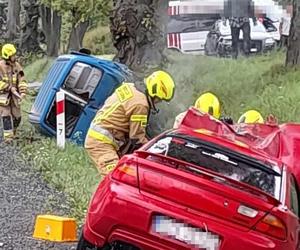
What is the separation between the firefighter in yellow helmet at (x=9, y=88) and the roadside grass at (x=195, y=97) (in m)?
0.37

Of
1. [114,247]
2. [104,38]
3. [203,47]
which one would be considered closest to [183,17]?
[203,47]

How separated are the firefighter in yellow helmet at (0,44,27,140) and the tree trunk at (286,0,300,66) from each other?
526 centimetres

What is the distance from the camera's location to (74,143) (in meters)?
13.2

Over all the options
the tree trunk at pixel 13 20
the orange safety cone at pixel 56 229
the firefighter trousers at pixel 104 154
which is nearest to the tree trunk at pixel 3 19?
the tree trunk at pixel 13 20

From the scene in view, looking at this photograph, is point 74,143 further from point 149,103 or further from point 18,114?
point 149,103

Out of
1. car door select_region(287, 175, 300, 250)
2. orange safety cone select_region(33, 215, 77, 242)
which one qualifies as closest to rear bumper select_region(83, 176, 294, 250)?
car door select_region(287, 175, 300, 250)

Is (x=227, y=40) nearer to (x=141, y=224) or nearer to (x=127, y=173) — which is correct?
(x=127, y=173)

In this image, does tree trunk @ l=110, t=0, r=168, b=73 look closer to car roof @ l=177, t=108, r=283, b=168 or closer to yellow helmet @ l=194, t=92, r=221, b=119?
yellow helmet @ l=194, t=92, r=221, b=119

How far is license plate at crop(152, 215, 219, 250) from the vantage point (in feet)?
17.6

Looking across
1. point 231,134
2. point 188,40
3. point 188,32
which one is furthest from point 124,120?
point 188,32

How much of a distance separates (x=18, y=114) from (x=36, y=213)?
19.8ft

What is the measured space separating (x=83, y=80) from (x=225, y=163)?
807cm

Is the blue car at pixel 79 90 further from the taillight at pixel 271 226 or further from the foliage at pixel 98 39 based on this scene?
the foliage at pixel 98 39

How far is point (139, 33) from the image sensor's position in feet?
50.0
